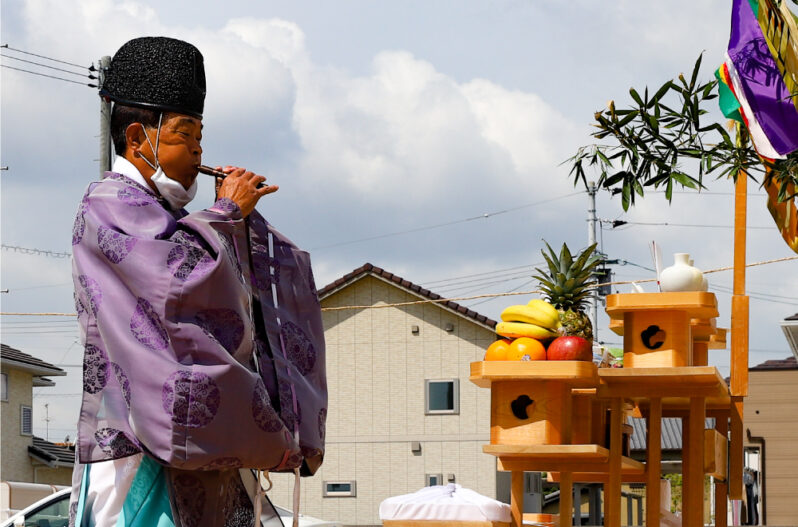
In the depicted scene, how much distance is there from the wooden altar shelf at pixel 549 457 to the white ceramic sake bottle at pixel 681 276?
1.07 meters

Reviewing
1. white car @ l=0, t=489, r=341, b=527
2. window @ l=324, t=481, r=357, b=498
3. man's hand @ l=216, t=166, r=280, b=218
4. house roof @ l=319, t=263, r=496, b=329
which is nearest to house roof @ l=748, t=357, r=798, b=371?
house roof @ l=319, t=263, r=496, b=329

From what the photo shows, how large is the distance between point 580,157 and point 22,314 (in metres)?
20.1

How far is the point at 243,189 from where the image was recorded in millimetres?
2791

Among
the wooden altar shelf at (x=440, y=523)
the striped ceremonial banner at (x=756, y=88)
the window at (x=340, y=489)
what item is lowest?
the window at (x=340, y=489)

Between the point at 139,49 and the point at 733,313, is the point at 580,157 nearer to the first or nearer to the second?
the point at 139,49

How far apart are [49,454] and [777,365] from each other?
64.0ft

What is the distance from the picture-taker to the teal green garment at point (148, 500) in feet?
8.25

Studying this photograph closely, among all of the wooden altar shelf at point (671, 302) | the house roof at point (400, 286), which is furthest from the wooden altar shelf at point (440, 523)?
the house roof at point (400, 286)

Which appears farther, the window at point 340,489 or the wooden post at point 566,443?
the window at point 340,489

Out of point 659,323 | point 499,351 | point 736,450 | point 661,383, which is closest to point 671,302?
point 659,323

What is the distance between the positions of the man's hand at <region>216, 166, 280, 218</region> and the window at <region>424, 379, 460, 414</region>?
2574 cm

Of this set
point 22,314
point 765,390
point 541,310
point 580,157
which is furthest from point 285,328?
point 765,390

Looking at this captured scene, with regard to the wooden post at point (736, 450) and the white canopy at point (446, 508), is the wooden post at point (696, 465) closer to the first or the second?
the wooden post at point (736, 450)

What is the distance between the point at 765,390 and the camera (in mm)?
26969
